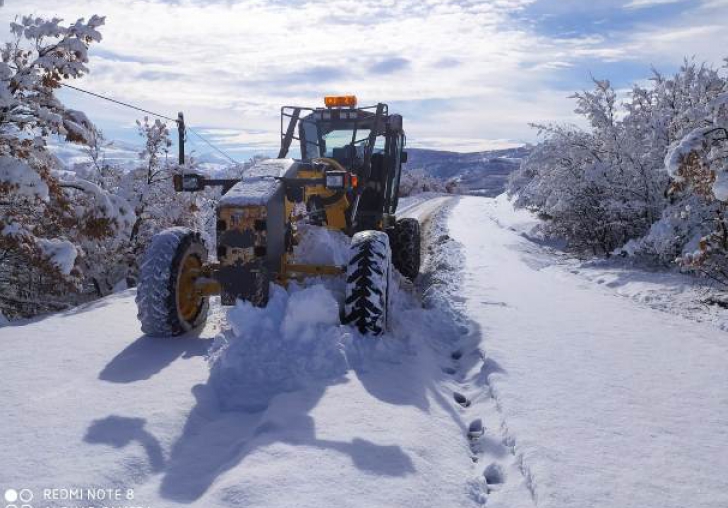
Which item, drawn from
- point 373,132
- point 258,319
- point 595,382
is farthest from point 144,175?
point 595,382

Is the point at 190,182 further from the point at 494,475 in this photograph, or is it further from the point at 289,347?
the point at 494,475

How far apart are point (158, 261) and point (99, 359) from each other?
1038mm

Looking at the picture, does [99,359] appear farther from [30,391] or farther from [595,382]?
[595,382]

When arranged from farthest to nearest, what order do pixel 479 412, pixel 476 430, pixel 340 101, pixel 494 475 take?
1. pixel 340 101
2. pixel 479 412
3. pixel 476 430
4. pixel 494 475

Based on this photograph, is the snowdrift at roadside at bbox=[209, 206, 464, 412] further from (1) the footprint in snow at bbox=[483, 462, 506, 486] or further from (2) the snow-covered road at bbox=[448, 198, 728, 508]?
(1) the footprint in snow at bbox=[483, 462, 506, 486]

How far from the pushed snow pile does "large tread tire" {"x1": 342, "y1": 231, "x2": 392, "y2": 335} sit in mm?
148

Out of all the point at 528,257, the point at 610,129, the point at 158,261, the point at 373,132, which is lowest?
the point at 528,257

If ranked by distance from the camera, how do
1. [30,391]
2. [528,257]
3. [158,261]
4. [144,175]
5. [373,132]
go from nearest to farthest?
[30,391]
[158,261]
[373,132]
[528,257]
[144,175]

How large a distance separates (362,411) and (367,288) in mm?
1513

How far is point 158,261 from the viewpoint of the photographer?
17.3ft

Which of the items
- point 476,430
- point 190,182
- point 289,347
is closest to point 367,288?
point 289,347

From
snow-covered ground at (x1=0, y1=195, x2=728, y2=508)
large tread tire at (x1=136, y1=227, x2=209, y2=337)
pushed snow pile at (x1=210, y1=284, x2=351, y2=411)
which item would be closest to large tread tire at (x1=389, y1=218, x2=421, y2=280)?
snow-covered ground at (x1=0, y1=195, x2=728, y2=508)

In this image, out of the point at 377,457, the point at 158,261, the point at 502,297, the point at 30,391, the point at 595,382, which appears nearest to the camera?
the point at 377,457

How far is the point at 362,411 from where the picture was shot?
377 cm
